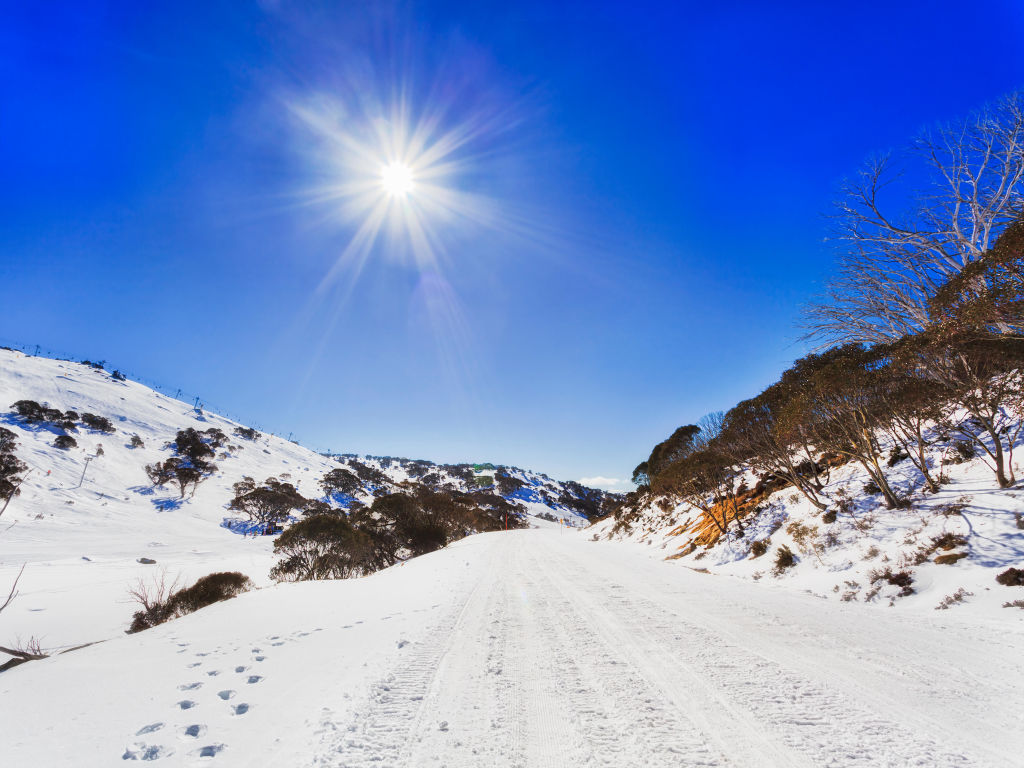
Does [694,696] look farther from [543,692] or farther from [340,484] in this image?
[340,484]

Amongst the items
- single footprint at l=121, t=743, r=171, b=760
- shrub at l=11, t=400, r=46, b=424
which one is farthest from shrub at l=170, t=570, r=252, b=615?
shrub at l=11, t=400, r=46, b=424

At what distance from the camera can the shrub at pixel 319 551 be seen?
75.5ft

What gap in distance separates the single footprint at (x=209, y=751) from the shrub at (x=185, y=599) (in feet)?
45.0

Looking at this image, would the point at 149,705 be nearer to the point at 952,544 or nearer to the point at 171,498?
the point at 952,544

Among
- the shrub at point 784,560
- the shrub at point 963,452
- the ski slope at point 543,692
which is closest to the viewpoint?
the ski slope at point 543,692

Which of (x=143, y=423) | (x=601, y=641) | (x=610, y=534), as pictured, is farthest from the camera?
(x=143, y=423)

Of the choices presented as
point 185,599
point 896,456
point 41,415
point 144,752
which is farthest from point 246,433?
point 896,456

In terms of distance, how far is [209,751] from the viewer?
3156mm

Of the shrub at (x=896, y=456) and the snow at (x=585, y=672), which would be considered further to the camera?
the shrub at (x=896, y=456)

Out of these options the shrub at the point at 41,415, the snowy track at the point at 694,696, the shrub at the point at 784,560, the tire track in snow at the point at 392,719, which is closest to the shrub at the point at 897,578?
the snowy track at the point at 694,696

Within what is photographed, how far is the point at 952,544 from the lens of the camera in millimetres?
8742

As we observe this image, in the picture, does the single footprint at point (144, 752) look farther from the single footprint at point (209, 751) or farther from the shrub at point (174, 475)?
the shrub at point (174, 475)

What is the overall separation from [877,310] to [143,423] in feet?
387

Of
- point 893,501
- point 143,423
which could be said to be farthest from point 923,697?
Result: point 143,423
